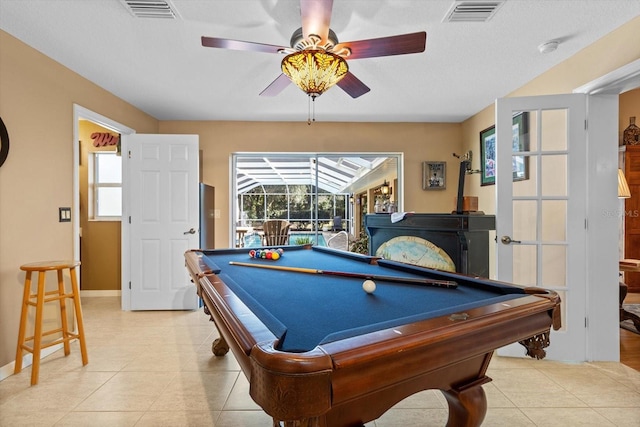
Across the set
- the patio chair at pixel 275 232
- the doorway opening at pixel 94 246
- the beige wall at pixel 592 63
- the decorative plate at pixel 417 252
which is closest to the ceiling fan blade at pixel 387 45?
the beige wall at pixel 592 63

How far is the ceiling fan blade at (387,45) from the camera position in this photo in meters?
1.80

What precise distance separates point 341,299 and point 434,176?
148 inches

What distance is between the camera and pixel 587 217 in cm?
244

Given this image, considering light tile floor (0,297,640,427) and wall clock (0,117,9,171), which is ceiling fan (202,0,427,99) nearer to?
wall clock (0,117,9,171)

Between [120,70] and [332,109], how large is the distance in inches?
88.8

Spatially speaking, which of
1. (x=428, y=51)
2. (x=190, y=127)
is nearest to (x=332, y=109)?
(x=428, y=51)

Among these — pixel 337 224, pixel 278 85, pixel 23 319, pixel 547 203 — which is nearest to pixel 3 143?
pixel 23 319

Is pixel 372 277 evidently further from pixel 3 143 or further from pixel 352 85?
pixel 3 143

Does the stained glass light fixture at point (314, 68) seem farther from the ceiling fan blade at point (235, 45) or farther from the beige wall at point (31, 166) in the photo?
the beige wall at point (31, 166)

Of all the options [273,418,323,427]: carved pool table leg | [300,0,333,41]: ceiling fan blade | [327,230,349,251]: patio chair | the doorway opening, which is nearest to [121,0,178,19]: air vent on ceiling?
[300,0,333,41]: ceiling fan blade

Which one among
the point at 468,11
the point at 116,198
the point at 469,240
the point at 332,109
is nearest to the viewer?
the point at 468,11

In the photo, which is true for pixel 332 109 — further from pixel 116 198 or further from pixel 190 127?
pixel 116 198

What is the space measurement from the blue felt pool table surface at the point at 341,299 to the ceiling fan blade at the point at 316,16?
141 cm

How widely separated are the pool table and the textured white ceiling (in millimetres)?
1671
